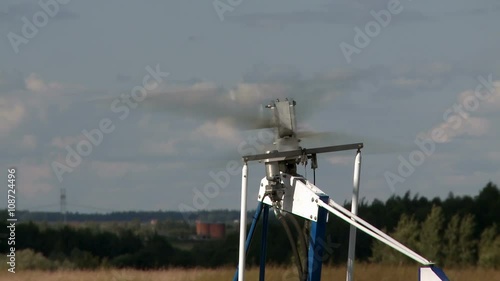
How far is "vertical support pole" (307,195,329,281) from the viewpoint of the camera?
13.2m

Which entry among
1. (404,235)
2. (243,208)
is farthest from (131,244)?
(243,208)

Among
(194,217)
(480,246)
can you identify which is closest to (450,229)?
(480,246)

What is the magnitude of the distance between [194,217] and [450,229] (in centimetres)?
636

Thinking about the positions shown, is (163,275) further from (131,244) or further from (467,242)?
(467,242)

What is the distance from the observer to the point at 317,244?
13.4 metres

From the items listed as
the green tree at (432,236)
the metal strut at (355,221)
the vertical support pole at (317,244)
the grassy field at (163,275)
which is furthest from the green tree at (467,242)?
the metal strut at (355,221)

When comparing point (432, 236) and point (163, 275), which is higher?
point (432, 236)

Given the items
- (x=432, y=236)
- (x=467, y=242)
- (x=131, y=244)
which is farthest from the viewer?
(x=432, y=236)

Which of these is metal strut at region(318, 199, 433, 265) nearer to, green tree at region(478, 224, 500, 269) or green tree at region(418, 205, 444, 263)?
green tree at region(478, 224, 500, 269)

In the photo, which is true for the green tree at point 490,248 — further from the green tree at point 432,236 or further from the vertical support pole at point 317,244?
the vertical support pole at point 317,244

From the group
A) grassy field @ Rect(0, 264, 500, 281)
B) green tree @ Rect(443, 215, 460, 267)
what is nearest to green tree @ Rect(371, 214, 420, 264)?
green tree @ Rect(443, 215, 460, 267)

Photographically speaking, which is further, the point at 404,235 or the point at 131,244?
the point at 404,235

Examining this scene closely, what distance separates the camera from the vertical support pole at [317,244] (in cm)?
1321

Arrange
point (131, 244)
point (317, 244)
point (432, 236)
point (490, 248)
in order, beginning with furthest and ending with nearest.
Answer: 1. point (432, 236)
2. point (490, 248)
3. point (131, 244)
4. point (317, 244)
